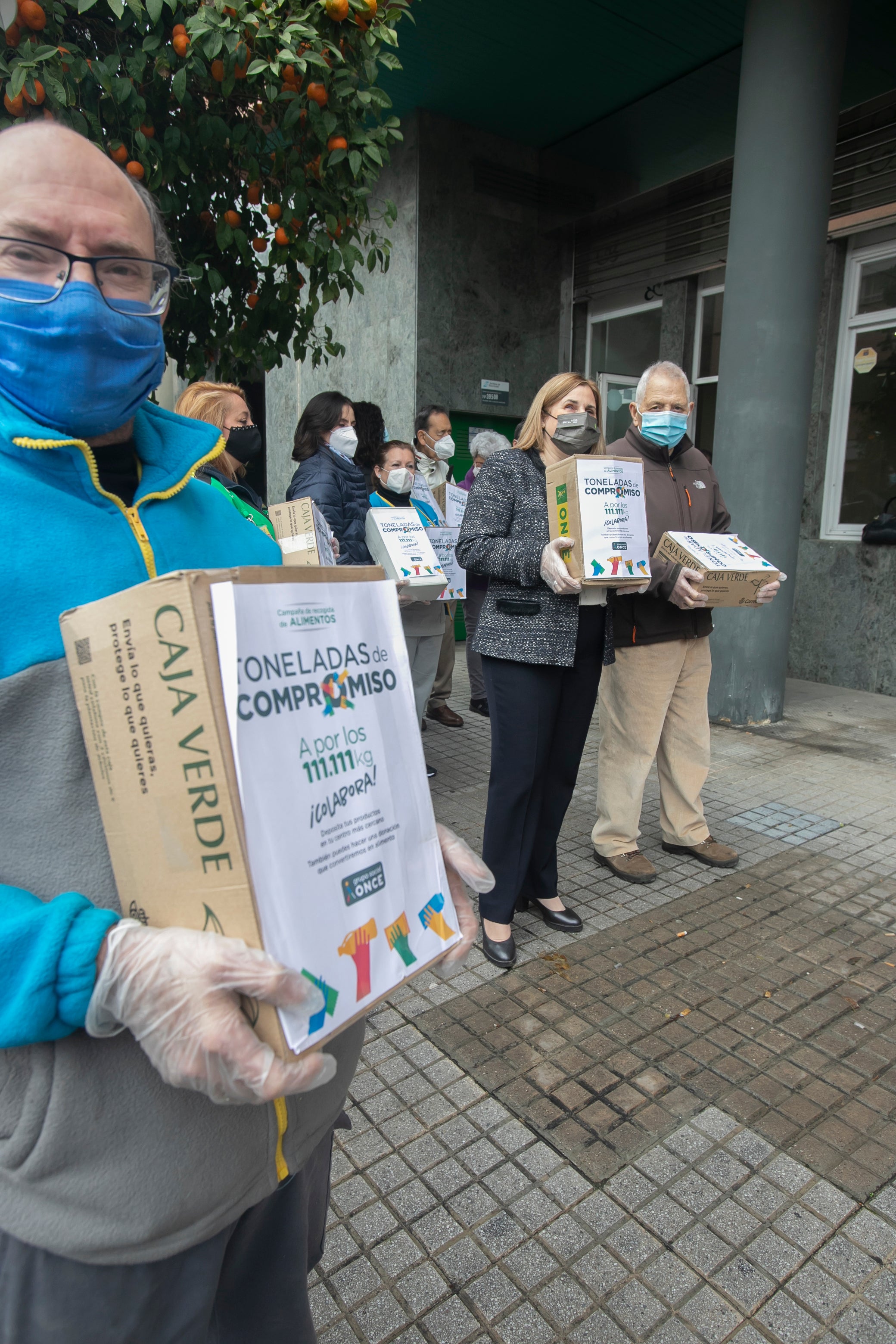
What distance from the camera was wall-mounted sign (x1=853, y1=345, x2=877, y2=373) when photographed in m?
7.48

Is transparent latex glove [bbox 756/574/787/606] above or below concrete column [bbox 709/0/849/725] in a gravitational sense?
below

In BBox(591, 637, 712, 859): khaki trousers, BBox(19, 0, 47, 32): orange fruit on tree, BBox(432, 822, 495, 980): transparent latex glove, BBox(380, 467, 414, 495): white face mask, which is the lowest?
BBox(591, 637, 712, 859): khaki trousers

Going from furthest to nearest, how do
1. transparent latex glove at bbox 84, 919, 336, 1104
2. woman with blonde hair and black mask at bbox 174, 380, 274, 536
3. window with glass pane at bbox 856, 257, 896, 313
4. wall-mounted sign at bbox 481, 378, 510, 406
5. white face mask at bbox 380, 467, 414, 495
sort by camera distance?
1. wall-mounted sign at bbox 481, 378, 510, 406
2. window with glass pane at bbox 856, 257, 896, 313
3. white face mask at bbox 380, 467, 414, 495
4. woman with blonde hair and black mask at bbox 174, 380, 274, 536
5. transparent latex glove at bbox 84, 919, 336, 1104

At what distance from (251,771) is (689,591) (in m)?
2.89

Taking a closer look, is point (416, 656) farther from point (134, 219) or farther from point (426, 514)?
point (134, 219)

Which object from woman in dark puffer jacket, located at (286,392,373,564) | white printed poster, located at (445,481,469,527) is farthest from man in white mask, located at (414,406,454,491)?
woman in dark puffer jacket, located at (286,392,373,564)

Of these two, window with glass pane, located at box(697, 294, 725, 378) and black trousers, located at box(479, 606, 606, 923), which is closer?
black trousers, located at box(479, 606, 606, 923)

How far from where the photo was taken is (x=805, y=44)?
5.62 m

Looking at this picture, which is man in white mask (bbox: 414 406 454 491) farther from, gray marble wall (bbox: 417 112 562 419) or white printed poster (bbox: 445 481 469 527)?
→ gray marble wall (bbox: 417 112 562 419)

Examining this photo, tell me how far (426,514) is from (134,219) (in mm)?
4835

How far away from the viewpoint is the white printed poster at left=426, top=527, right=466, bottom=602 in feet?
18.9

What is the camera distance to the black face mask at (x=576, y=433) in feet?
10.0

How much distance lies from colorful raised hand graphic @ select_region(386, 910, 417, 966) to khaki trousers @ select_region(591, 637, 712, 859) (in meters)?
2.84

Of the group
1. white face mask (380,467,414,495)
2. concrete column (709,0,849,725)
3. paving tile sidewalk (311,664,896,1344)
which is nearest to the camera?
paving tile sidewalk (311,664,896,1344)
